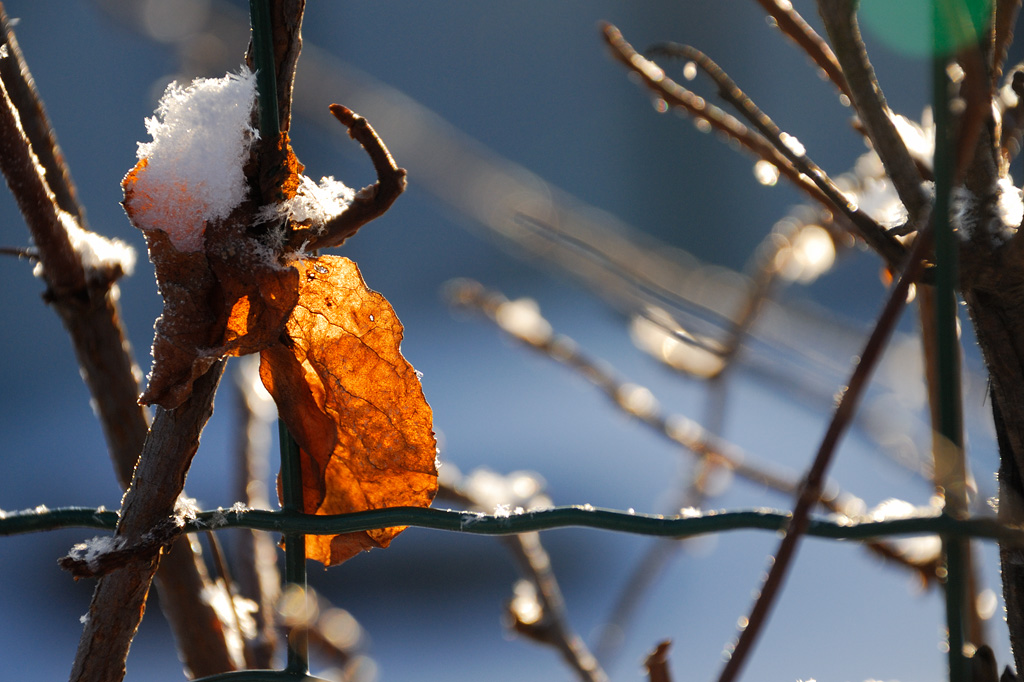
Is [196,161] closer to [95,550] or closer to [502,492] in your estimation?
[95,550]

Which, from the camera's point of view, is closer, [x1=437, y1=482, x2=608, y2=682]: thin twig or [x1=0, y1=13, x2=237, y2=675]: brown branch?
[x1=0, y1=13, x2=237, y2=675]: brown branch

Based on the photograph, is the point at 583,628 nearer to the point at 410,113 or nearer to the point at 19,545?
the point at 410,113

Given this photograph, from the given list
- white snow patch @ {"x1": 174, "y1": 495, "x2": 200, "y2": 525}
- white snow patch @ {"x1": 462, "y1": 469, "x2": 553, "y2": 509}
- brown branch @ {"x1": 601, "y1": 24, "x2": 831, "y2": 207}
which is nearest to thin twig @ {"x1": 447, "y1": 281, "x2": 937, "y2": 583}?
white snow patch @ {"x1": 462, "y1": 469, "x2": 553, "y2": 509}

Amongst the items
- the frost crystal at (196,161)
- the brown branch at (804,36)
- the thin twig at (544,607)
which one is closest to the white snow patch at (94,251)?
the frost crystal at (196,161)

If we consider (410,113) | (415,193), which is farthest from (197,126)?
(415,193)

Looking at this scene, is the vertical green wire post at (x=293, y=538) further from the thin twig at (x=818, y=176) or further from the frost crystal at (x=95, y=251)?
the thin twig at (x=818, y=176)

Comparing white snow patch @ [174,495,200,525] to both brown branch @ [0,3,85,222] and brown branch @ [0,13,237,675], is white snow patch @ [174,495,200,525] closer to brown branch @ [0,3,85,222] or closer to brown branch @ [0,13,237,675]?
brown branch @ [0,13,237,675]

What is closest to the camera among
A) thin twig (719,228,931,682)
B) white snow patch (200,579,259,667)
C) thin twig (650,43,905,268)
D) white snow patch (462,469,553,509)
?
thin twig (719,228,931,682)
